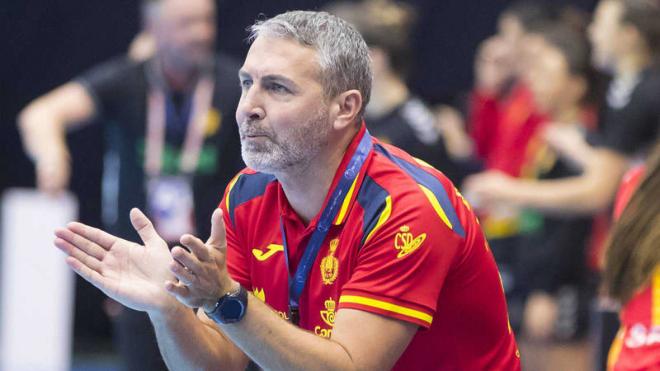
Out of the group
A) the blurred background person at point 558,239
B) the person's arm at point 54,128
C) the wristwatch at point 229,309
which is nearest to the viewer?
the wristwatch at point 229,309

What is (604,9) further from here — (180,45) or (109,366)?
(109,366)

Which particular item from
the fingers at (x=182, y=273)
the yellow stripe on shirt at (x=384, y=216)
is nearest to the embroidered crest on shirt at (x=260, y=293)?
the yellow stripe on shirt at (x=384, y=216)

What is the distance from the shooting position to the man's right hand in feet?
9.46

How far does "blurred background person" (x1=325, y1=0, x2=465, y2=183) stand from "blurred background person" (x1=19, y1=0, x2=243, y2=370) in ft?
2.13

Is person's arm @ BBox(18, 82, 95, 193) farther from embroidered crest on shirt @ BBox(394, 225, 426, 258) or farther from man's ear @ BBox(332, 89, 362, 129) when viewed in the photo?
embroidered crest on shirt @ BBox(394, 225, 426, 258)

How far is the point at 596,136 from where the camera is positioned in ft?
18.8

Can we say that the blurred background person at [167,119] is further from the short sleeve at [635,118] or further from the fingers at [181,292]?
the fingers at [181,292]

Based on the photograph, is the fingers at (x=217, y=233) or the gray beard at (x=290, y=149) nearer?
the fingers at (x=217, y=233)

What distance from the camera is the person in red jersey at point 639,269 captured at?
316cm

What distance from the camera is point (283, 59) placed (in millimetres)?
3004

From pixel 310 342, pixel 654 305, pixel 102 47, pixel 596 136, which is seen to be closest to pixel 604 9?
pixel 596 136

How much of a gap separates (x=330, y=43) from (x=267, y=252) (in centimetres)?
54

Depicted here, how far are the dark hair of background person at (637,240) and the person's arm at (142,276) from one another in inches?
41.9

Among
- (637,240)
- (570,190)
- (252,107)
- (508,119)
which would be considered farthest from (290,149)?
(508,119)
